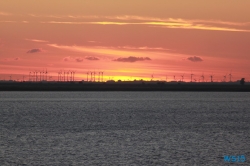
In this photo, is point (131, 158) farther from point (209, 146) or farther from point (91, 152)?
point (209, 146)

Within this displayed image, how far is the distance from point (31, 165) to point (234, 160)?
1853 centimetres

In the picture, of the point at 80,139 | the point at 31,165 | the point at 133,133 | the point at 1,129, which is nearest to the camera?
the point at 31,165

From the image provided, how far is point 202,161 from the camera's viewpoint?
2005 inches

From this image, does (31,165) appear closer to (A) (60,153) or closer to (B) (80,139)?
(A) (60,153)

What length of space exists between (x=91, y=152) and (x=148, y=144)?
8.66 metres

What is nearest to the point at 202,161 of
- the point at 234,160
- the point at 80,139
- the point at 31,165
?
the point at 234,160

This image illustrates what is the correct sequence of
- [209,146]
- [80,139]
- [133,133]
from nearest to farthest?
1. [209,146]
2. [80,139]
3. [133,133]

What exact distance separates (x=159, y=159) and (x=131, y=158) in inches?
109

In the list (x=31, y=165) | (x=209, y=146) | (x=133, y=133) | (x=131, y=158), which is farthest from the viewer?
(x=133, y=133)

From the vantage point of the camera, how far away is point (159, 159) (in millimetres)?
52188

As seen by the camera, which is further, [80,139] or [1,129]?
[1,129]

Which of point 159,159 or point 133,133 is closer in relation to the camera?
point 159,159

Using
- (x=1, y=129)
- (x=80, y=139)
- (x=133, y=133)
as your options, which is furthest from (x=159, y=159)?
(x=1, y=129)

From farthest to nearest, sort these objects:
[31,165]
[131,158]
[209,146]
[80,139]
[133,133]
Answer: [133,133], [80,139], [209,146], [131,158], [31,165]
